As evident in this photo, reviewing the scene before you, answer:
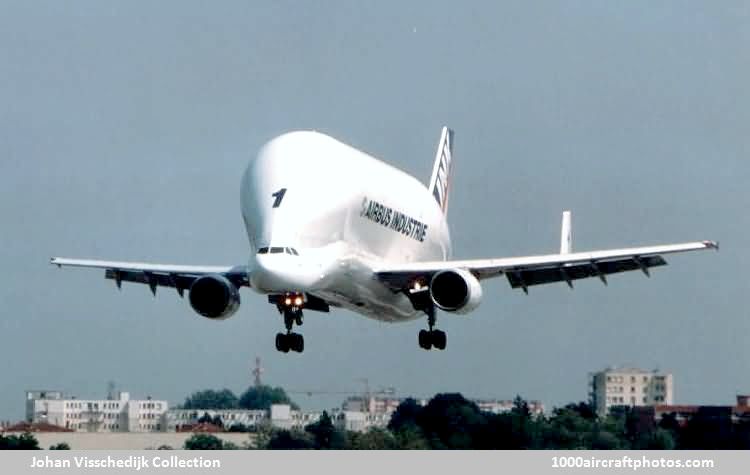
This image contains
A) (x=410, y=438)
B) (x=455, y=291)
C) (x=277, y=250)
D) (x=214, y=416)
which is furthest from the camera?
(x=214, y=416)

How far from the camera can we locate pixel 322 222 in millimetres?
80188

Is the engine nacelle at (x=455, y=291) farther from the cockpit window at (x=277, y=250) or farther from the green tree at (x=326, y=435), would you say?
the cockpit window at (x=277, y=250)

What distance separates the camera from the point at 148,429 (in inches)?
3984

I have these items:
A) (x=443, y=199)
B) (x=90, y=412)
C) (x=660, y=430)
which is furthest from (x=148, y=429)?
(x=660, y=430)

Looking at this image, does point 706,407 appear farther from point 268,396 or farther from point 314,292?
point 268,396

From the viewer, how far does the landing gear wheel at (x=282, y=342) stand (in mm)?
85625

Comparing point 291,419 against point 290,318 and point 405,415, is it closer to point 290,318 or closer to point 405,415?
point 405,415

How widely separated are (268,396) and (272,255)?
4170 cm

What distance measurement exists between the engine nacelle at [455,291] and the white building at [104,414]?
18.2 meters

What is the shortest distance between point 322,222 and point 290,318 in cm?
556

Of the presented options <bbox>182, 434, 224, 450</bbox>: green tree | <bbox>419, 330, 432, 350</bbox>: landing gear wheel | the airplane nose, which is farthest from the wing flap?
the airplane nose

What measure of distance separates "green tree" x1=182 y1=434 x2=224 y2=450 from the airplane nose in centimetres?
1277

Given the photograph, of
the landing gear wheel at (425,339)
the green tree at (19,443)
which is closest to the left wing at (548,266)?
the landing gear wheel at (425,339)

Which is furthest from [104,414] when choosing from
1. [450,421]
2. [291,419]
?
[450,421]
